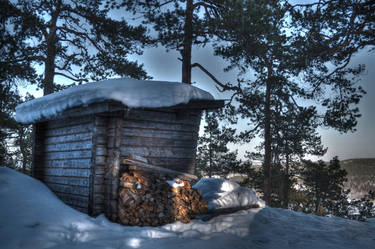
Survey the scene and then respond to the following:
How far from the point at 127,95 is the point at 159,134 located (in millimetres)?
1494

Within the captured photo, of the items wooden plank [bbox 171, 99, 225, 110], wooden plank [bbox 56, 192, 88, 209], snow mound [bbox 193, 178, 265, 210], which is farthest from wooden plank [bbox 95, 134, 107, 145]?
snow mound [bbox 193, 178, 265, 210]

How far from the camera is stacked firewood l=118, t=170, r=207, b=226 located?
6.64 metres

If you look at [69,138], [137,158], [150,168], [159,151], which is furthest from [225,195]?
[69,138]

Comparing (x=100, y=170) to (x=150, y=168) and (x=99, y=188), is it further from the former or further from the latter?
(x=150, y=168)

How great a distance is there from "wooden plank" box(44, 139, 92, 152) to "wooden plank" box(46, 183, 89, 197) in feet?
3.15

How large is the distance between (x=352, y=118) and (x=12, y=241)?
31.9 feet

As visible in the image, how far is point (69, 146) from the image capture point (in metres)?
8.13

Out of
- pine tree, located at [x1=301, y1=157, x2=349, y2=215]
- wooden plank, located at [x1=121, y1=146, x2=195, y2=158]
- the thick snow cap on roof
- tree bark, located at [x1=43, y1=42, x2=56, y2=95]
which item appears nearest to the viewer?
the thick snow cap on roof

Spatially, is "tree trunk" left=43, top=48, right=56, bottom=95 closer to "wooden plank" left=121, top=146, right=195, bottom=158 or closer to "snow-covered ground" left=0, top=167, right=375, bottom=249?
"snow-covered ground" left=0, top=167, right=375, bottom=249

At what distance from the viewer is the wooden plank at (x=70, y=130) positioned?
7492mm

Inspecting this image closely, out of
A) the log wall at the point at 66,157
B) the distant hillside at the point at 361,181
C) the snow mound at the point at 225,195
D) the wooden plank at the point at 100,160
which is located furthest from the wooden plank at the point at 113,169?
the distant hillside at the point at 361,181

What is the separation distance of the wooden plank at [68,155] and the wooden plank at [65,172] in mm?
329

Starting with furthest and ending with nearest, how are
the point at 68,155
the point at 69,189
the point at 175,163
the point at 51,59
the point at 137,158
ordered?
the point at 51,59
the point at 68,155
the point at 69,189
the point at 175,163
the point at 137,158

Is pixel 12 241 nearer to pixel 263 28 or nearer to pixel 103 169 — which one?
pixel 103 169
